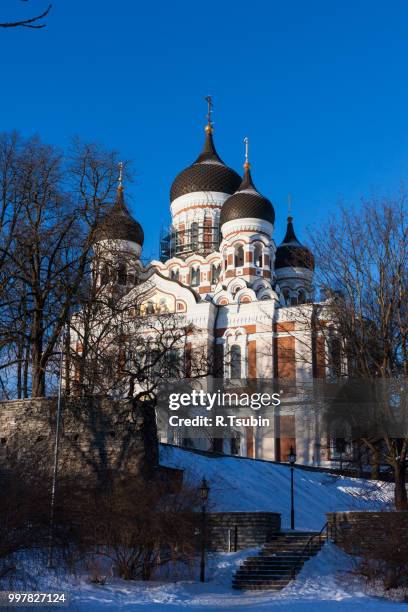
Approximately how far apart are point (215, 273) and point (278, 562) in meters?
31.7

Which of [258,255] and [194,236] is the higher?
[194,236]

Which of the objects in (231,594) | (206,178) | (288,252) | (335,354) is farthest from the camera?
(288,252)

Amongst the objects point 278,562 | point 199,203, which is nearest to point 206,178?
point 199,203

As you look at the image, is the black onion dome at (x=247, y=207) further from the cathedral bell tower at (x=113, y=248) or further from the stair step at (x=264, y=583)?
the stair step at (x=264, y=583)

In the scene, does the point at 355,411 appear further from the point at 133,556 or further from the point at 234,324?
the point at 234,324

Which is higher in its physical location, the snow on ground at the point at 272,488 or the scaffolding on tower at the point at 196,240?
the scaffolding on tower at the point at 196,240

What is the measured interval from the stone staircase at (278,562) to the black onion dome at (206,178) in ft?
110

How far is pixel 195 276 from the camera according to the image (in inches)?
1869

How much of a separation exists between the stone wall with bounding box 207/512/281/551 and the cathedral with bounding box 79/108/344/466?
14688 mm

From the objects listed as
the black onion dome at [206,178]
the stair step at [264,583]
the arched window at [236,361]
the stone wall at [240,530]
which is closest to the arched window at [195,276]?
the black onion dome at [206,178]

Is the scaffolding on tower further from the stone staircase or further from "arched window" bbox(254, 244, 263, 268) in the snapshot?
the stone staircase

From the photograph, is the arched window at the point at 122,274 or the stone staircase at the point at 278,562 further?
the arched window at the point at 122,274

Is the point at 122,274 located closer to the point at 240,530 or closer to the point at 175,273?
the point at 240,530

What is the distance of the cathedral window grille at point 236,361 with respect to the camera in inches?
1540
